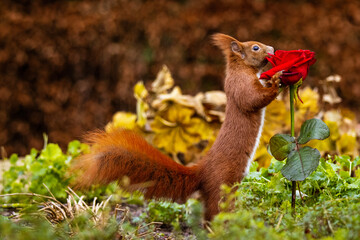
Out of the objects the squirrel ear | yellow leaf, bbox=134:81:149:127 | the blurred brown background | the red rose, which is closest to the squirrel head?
the squirrel ear

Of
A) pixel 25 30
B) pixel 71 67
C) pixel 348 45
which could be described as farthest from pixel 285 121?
pixel 25 30

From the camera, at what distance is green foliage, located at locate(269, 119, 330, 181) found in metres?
1.61

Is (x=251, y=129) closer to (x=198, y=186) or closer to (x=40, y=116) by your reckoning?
(x=198, y=186)

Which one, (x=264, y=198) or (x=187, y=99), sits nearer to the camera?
(x=264, y=198)

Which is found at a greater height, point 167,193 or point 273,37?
point 273,37

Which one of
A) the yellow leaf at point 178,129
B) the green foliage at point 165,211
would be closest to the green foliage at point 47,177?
the green foliage at point 165,211

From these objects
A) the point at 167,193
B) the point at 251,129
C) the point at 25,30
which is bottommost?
the point at 167,193

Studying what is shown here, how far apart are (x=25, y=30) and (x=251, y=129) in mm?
3551

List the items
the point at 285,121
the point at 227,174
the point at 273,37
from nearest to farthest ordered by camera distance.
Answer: the point at 227,174, the point at 285,121, the point at 273,37

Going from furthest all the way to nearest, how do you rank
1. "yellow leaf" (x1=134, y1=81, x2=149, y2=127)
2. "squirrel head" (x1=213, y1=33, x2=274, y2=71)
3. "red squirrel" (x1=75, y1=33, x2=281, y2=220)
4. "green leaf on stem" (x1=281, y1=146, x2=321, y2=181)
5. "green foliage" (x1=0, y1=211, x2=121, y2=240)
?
1. "yellow leaf" (x1=134, y1=81, x2=149, y2=127)
2. "squirrel head" (x1=213, y1=33, x2=274, y2=71)
3. "red squirrel" (x1=75, y1=33, x2=281, y2=220)
4. "green leaf on stem" (x1=281, y1=146, x2=321, y2=181)
5. "green foliage" (x1=0, y1=211, x2=121, y2=240)

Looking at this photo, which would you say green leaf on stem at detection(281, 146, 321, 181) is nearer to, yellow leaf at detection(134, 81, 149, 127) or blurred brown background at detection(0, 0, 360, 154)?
yellow leaf at detection(134, 81, 149, 127)

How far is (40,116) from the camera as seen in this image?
16.2 ft

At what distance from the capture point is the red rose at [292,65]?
1.70 meters

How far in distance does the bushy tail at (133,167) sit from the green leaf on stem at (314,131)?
0.49 metres
